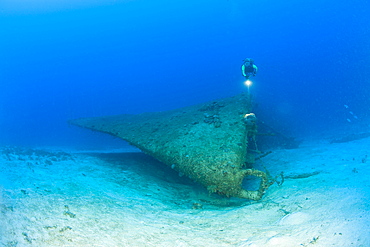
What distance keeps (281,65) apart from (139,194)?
7614 centimetres

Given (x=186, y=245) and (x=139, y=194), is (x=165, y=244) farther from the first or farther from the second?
(x=139, y=194)

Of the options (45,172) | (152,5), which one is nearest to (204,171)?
(45,172)

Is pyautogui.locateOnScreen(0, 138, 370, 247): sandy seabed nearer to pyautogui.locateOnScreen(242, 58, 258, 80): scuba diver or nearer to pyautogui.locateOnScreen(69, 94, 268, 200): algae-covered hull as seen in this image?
pyautogui.locateOnScreen(69, 94, 268, 200): algae-covered hull

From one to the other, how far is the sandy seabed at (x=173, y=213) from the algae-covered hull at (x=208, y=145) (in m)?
0.57

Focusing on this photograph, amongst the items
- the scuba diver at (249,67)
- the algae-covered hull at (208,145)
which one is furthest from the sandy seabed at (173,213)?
the scuba diver at (249,67)

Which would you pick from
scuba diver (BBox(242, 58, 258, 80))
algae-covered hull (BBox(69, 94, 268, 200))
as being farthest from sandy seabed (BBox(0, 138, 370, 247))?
scuba diver (BBox(242, 58, 258, 80))

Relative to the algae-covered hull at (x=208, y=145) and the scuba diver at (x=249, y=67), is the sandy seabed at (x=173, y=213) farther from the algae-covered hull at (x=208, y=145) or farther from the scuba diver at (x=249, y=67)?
the scuba diver at (x=249, y=67)

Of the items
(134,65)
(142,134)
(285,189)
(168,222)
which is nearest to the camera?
(168,222)

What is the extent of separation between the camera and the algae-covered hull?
3961 millimetres

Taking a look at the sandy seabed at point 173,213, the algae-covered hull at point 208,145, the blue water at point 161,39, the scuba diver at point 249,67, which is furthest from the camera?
the blue water at point 161,39

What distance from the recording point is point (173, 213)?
366 centimetres

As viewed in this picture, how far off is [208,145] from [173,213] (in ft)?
5.79

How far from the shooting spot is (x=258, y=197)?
13.4 feet

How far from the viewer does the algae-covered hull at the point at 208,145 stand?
3.96 meters
